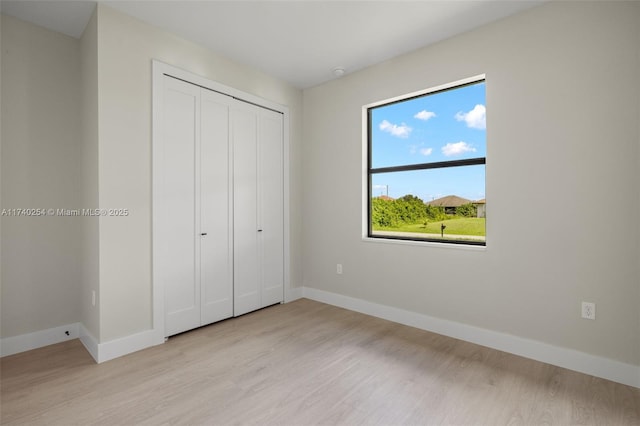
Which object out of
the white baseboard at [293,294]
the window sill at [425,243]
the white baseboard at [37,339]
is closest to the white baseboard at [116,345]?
the white baseboard at [37,339]

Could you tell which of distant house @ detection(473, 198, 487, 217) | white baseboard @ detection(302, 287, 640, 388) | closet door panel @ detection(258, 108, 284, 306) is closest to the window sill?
distant house @ detection(473, 198, 487, 217)

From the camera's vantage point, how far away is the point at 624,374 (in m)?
2.09

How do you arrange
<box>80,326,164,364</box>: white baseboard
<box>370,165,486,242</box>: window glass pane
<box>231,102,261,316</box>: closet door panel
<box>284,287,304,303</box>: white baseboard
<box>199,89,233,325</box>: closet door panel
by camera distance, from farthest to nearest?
<box>284,287,304,303</box>: white baseboard
<box>231,102,261,316</box>: closet door panel
<box>199,89,233,325</box>: closet door panel
<box>370,165,486,242</box>: window glass pane
<box>80,326,164,364</box>: white baseboard

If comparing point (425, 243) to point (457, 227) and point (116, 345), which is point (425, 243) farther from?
point (116, 345)

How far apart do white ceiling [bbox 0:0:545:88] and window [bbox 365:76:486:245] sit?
1.75 feet

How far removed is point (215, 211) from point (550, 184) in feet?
9.42

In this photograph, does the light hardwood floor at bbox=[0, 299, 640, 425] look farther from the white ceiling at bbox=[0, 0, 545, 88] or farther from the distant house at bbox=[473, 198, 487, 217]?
the white ceiling at bbox=[0, 0, 545, 88]

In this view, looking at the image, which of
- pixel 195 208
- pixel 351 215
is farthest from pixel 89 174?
pixel 351 215

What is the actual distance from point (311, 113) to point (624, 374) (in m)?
3.69

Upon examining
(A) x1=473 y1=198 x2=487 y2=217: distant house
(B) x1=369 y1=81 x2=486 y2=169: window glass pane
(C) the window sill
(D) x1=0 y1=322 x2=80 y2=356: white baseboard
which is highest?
(B) x1=369 y1=81 x2=486 y2=169: window glass pane

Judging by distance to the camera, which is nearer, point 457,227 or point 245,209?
point 457,227

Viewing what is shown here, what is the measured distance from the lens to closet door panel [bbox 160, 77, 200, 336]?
9.17 ft

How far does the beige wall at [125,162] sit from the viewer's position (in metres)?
2.45

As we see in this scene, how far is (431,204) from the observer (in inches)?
125
